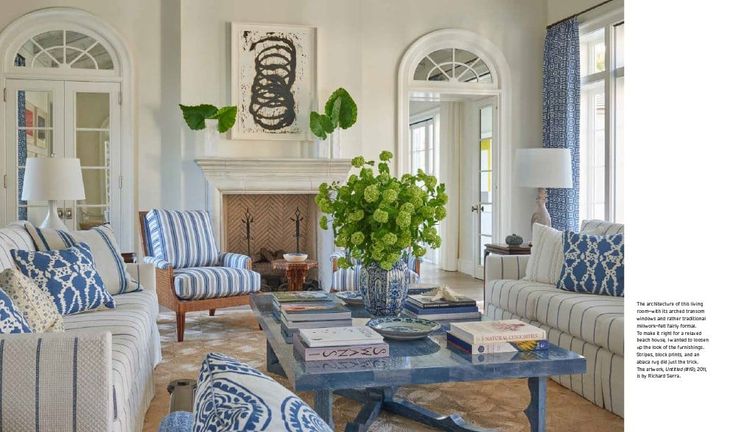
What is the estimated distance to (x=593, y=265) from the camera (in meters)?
3.53

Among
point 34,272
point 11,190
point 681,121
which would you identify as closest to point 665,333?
point 681,121

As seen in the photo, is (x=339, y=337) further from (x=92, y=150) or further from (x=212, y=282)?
(x=92, y=150)

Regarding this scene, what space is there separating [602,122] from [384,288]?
3965 millimetres

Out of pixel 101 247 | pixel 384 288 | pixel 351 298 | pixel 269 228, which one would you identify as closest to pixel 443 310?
pixel 384 288

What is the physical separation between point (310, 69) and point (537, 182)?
2.19 m

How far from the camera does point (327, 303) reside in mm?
2906

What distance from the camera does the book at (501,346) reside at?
2.27m

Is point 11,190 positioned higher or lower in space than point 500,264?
higher

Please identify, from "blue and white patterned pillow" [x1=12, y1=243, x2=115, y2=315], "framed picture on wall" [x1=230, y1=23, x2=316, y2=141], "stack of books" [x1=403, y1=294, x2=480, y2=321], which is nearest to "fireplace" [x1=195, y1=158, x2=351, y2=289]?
"framed picture on wall" [x1=230, y1=23, x2=316, y2=141]

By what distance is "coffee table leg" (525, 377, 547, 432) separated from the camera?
2314 mm

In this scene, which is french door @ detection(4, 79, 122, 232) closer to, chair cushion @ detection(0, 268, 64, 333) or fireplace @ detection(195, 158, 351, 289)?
fireplace @ detection(195, 158, 351, 289)

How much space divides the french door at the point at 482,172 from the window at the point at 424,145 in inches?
44.4

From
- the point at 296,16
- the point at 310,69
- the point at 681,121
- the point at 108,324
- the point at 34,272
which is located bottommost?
the point at 108,324

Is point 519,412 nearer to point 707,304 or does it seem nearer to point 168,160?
point 707,304
